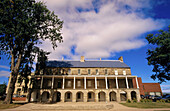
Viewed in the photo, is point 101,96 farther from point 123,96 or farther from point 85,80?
point 85,80

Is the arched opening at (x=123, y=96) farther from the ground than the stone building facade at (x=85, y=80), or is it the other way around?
the stone building facade at (x=85, y=80)

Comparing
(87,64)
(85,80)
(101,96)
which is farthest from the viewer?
(87,64)

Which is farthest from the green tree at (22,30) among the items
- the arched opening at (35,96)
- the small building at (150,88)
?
the small building at (150,88)

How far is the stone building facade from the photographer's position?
2897cm

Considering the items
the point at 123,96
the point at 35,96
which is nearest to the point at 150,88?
the point at 123,96

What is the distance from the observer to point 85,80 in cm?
2938

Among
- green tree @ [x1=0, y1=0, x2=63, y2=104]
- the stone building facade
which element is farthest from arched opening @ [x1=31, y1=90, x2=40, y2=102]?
green tree @ [x1=0, y1=0, x2=63, y2=104]

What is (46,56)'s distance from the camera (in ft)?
80.6

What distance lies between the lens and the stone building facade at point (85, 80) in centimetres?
2897

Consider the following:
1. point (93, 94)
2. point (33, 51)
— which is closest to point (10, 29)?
point (33, 51)

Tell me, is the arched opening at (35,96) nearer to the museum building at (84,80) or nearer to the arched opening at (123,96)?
the museum building at (84,80)

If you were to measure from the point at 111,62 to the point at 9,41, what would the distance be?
29628 mm

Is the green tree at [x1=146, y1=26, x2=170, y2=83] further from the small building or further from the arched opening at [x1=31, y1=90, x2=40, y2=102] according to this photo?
the arched opening at [x1=31, y1=90, x2=40, y2=102]

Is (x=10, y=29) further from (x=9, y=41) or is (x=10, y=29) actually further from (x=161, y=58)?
(x=161, y=58)
